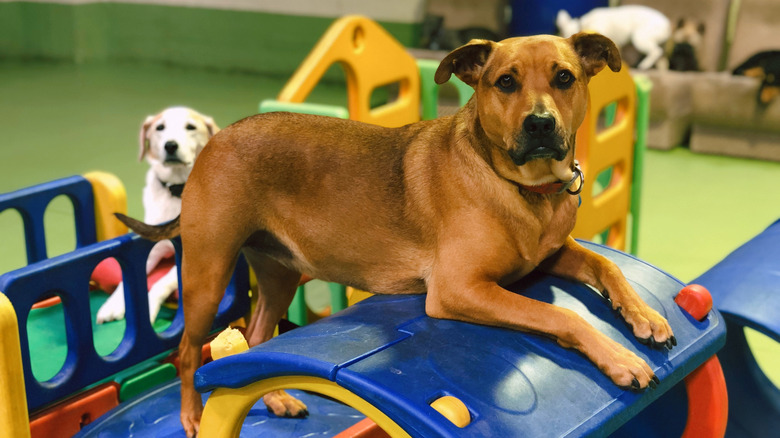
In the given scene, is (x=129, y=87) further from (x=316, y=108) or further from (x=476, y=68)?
(x=476, y=68)

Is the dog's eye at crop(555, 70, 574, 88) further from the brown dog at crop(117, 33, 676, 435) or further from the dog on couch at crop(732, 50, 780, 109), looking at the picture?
the dog on couch at crop(732, 50, 780, 109)

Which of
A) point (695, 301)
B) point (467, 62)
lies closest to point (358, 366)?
point (467, 62)

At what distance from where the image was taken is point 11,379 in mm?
1696

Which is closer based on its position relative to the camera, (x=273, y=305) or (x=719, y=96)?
(x=273, y=305)

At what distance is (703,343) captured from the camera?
5.59ft

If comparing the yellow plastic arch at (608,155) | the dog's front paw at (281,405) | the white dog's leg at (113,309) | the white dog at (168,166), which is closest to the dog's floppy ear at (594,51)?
the yellow plastic arch at (608,155)

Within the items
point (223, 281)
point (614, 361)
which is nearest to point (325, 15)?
point (223, 281)

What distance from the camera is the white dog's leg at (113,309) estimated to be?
2.54 meters

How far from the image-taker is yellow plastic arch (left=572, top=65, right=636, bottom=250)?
2.83 meters

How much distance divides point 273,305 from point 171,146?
0.80 meters

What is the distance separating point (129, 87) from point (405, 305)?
Result: 6368 millimetres

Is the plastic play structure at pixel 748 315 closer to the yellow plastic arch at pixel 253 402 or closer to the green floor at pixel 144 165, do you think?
the green floor at pixel 144 165

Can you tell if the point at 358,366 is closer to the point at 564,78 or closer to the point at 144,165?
the point at 564,78

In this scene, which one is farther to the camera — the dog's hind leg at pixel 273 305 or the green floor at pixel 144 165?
the green floor at pixel 144 165
